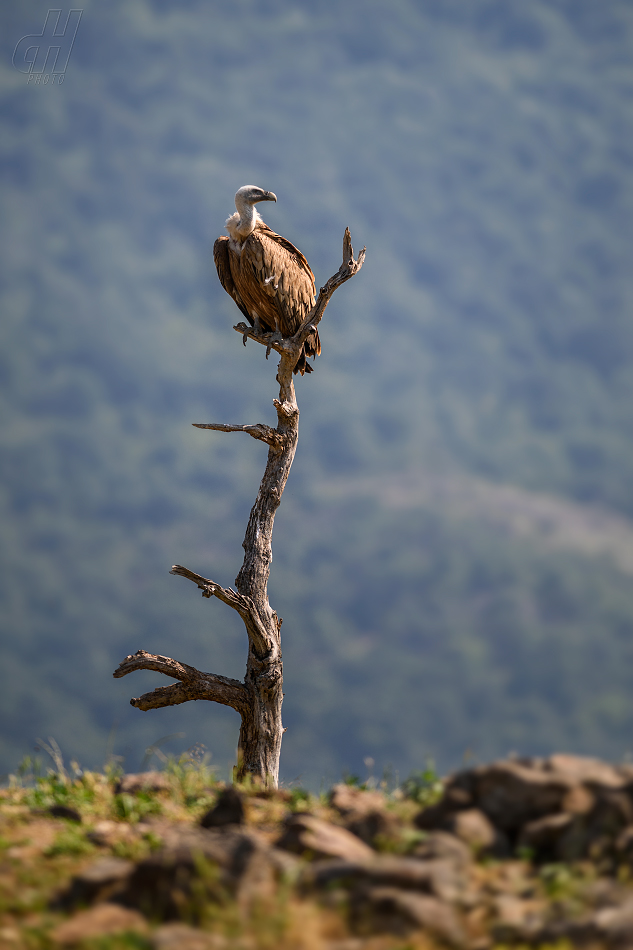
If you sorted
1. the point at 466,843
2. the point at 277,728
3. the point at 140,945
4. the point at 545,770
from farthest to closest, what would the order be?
1. the point at 277,728
2. the point at 545,770
3. the point at 466,843
4. the point at 140,945

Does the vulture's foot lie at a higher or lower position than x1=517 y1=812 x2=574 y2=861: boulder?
higher

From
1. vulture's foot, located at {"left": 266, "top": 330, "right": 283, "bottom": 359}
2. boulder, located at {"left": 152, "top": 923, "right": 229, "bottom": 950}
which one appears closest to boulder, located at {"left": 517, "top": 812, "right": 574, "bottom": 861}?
boulder, located at {"left": 152, "top": 923, "right": 229, "bottom": 950}

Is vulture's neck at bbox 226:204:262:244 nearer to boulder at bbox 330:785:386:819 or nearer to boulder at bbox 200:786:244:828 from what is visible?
boulder at bbox 330:785:386:819

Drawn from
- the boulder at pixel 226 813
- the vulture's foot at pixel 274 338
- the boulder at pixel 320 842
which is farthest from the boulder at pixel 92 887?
the vulture's foot at pixel 274 338

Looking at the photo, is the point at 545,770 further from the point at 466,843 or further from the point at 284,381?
the point at 284,381

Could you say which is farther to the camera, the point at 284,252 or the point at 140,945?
the point at 284,252

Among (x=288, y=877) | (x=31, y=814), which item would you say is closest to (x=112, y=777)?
(x=31, y=814)

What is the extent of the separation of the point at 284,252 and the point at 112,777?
19.8 ft

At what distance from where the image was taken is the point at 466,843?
12.0 ft

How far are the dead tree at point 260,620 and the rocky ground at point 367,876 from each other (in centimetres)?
355

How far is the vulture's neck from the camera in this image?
30.4 feet

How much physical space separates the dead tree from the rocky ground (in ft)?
11.6

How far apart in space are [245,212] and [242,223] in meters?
0.16

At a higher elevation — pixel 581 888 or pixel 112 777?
pixel 112 777
